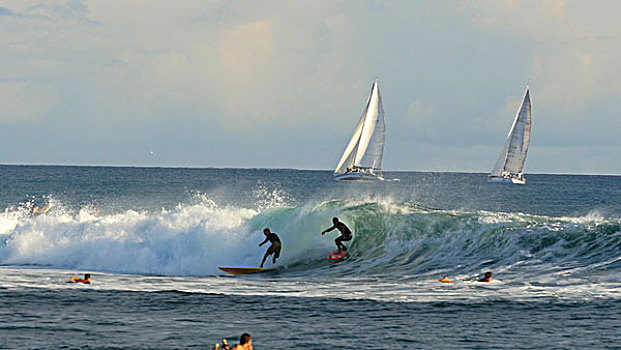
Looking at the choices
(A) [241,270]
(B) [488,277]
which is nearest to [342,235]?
(A) [241,270]

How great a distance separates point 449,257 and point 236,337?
13.2m

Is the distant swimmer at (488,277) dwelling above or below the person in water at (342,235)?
below

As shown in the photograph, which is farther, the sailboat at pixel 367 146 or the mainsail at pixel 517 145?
the mainsail at pixel 517 145

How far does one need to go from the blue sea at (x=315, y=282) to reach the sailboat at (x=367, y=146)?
4131 centimetres

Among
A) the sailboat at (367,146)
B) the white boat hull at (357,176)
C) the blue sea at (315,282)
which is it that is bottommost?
the blue sea at (315,282)

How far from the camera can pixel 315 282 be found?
77.7ft

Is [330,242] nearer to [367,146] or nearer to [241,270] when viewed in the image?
[241,270]

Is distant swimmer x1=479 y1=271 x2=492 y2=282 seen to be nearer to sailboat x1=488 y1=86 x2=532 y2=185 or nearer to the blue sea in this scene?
the blue sea

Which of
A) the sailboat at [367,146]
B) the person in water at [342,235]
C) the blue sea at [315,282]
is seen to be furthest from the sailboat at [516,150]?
the person in water at [342,235]

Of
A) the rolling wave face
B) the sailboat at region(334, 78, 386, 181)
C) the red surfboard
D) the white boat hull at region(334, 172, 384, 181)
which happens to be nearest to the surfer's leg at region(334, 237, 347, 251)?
the red surfboard

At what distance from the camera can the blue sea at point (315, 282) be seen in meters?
15.3

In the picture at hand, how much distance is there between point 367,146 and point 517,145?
76.7 ft

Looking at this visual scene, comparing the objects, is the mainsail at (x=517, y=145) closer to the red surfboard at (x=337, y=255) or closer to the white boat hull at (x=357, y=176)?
the white boat hull at (x=357, y=176)

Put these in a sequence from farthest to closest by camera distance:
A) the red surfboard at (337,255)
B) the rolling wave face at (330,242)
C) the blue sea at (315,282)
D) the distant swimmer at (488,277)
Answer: the red surfboard at (337,255) → the rolling wave face at (330,242) → the distant swimmer at (488,277) → the blue sea at (315,282)
